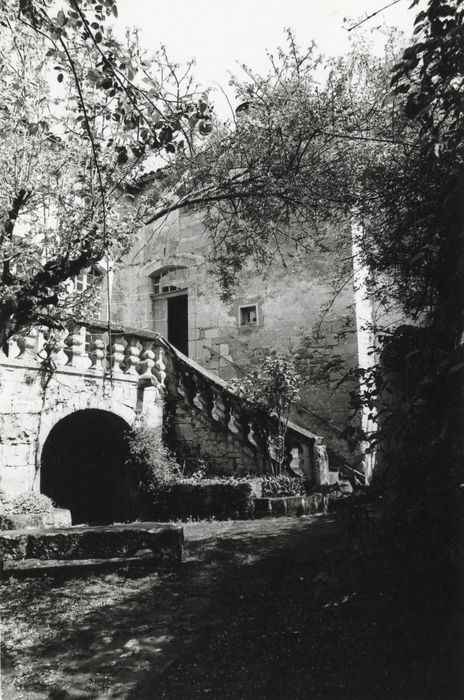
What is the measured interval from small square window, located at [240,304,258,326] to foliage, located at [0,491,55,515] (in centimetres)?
676

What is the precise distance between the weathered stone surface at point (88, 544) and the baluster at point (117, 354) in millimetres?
3815

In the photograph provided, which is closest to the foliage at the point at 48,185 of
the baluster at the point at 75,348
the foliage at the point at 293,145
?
the foliage at the point at 293,145

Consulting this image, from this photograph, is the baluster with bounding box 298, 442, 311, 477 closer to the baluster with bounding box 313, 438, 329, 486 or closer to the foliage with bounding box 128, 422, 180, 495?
the baluster with bounding box 313, 438, 329, 486

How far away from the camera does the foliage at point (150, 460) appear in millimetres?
8844

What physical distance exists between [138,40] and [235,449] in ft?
21.1

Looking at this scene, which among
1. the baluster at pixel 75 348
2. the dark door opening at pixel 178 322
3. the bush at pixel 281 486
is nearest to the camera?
the baluster at pixel 75 348

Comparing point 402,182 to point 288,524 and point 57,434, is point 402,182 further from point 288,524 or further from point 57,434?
point 57,434

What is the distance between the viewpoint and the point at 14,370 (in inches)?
282

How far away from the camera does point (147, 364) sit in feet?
30.0

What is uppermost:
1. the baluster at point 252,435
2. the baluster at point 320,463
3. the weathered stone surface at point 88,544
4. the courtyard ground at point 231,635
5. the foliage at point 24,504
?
→ the baluster at point 252,435

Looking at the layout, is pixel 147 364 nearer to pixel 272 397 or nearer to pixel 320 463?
pixel 272 397


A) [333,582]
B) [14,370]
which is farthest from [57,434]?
[333,582]

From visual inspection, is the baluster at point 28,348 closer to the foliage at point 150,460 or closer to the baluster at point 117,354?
the baluster at point 117,354

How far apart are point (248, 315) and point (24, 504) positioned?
718 centimetres
